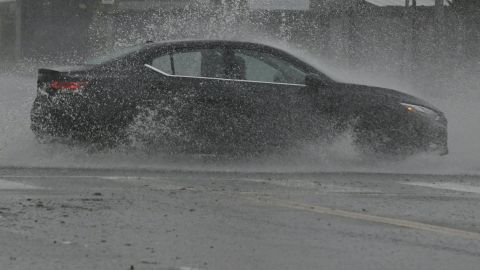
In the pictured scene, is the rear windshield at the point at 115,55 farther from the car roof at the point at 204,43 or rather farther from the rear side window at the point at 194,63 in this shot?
the rear side window at the point at 194,63

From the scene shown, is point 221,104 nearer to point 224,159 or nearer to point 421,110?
point 224,159

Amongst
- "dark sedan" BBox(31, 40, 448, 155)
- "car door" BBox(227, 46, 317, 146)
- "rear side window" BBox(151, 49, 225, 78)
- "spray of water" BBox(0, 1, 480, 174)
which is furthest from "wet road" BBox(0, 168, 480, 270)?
"rear side window" BBox(151, 49, 225, 78)

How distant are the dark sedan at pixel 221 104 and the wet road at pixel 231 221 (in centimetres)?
111

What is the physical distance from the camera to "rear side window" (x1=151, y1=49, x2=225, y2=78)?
1198 centimetres

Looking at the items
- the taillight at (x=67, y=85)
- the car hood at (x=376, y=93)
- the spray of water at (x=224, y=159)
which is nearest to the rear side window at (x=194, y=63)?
the spray of water at (x=224, y=159)

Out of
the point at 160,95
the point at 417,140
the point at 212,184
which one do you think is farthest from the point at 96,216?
the point at 417,140

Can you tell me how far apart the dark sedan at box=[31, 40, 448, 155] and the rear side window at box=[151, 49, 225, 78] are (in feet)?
0.04

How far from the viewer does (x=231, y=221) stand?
751 cm

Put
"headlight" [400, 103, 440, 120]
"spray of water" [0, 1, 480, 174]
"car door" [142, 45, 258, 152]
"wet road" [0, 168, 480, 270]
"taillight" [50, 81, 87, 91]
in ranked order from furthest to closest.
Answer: "headlight" [400, 103, 440, 120]
"car door" [142, 45, 258, 152]
"spray of water" [0, 1, 480, 174]
"taillight" [50, 81, 87, 91]
"wet road" [0, 168, 480, 270]

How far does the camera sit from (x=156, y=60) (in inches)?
473

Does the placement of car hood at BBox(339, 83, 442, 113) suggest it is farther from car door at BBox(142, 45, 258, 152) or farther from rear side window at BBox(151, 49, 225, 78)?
rear side window at BBox(151, 49, 225, 78)

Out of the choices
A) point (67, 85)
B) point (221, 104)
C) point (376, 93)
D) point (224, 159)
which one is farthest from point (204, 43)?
point (376, 93)

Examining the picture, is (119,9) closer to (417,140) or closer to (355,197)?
(417,140)

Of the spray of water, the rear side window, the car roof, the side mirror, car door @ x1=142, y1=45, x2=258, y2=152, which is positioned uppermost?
the car roof
